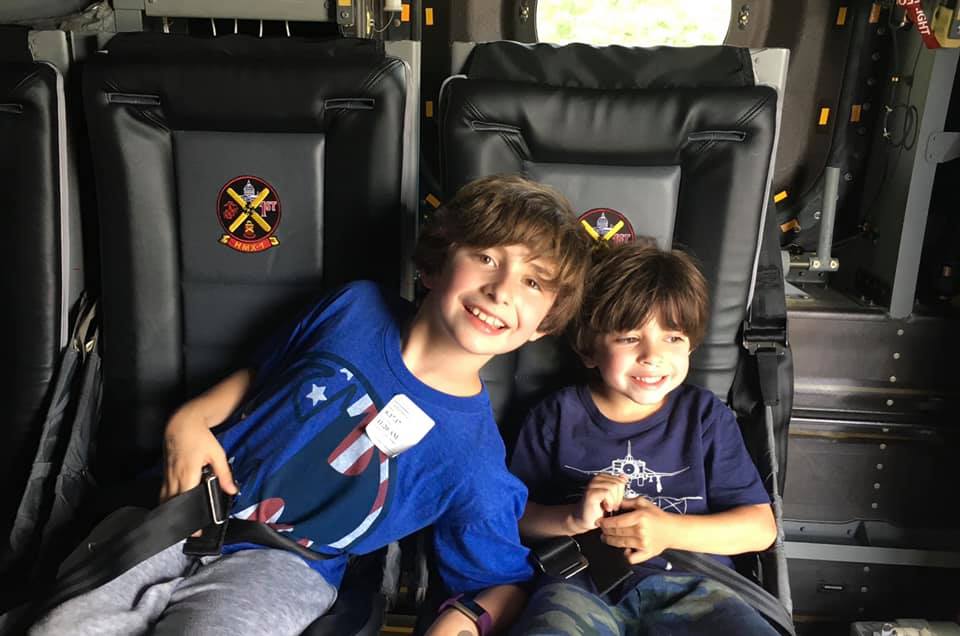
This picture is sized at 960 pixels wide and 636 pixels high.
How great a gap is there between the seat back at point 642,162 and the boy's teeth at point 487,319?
0.32 metres

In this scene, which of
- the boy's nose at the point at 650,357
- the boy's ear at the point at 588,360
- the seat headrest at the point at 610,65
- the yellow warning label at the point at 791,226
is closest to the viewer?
the boy's nose at the point at 650,357

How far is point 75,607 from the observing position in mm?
1125

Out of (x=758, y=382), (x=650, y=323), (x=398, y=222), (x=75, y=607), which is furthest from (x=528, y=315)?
(x=75, y=607)

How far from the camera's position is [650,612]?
4.16ft

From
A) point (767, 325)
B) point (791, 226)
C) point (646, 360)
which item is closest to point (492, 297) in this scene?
point (646, 360)

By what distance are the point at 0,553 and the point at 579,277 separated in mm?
1140

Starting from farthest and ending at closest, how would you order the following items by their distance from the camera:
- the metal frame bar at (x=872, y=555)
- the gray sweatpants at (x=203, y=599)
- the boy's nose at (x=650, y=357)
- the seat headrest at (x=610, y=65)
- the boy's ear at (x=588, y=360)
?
the metal frame bar at (x=872, y=555) < the seat headrest at (x=610, y=65) < the boy's ear at (x=588, y=360) < the boy's nose at (x=650, y=357) < the gray sweatpants at (x=203, y=599)

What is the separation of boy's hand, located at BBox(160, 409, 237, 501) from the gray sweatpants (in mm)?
115

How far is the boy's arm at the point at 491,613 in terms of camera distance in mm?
1202

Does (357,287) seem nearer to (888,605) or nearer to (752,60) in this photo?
(752,60)

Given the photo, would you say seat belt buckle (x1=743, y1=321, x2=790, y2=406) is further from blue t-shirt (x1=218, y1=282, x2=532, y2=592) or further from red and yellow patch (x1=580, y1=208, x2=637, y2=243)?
blue t-shirt (x1=218, y1=282, x2=532, y2=592)

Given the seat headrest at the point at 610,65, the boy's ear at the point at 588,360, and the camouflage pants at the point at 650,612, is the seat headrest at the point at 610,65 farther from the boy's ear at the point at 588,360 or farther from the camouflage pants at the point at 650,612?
the camouflage pants at the point at 650,612

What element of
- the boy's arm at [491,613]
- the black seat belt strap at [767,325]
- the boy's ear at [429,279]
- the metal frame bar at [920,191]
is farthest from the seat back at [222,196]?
the metal frame bar at [920,191]

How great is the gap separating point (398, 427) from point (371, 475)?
9cm
